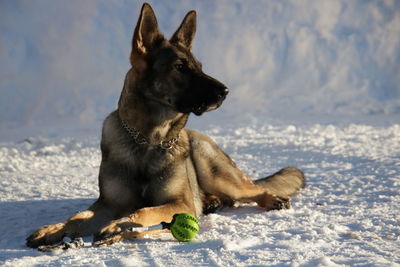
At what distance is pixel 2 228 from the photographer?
3.68 m

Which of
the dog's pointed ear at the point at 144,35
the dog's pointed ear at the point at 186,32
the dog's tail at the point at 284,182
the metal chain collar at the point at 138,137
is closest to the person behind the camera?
the dog's pointed ear at the point at 144,35

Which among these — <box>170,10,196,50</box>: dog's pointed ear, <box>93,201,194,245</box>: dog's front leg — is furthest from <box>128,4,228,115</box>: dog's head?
<box>93,201,194,245</box>: dog's front leg

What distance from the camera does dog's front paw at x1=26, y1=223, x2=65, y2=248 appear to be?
3170 mm

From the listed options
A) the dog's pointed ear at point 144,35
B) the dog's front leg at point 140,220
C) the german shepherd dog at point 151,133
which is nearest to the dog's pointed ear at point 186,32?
the german shepherd dog at point 151,133

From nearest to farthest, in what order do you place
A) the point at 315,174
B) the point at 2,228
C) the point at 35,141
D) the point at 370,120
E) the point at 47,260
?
the point at 47,260
the point at 2,228
the point at 315,174
the point at 35,141
the point at 370,120

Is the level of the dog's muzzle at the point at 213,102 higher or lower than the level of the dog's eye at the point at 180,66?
lower

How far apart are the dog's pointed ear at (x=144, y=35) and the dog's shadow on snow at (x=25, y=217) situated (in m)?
1.52

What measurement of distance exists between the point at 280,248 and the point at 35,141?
6676 millimetres

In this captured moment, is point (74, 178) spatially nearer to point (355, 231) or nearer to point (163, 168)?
point (163, 168)

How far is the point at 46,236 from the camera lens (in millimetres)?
3225

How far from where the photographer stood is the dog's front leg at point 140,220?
3125 mm

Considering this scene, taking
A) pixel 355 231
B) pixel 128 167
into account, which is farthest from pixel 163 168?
pixel 355 231

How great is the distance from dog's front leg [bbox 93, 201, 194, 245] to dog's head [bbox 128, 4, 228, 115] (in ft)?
2.49

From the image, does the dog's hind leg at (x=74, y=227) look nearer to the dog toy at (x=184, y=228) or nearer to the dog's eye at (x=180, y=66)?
the dog toy at (x=184, y=228)
